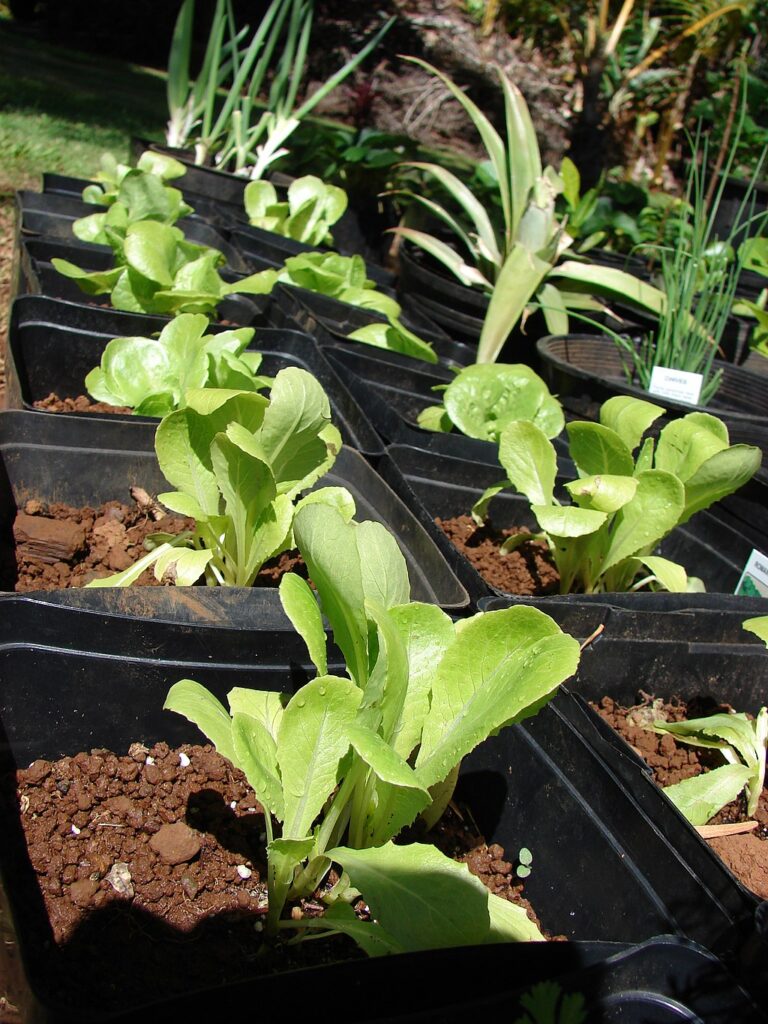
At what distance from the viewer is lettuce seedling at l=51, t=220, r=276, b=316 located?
1.72 meters

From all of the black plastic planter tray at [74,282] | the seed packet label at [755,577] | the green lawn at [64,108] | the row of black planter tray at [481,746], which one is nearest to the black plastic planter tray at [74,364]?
the row of black planter tray at [481,746]

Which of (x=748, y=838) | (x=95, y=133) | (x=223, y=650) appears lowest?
(x=95, y=133)

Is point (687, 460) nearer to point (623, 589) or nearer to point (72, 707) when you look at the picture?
point (623, 589)

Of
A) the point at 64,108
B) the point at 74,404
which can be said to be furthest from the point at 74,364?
the point at 64,108

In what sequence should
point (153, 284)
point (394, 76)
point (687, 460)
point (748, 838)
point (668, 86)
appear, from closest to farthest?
point (748, 838) → point (687, 460) → point (153, 284) → point (668, 86) → point (394, 76)

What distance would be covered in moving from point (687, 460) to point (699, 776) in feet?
1.50

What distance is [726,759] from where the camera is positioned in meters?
1.14

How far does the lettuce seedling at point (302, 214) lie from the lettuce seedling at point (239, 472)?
1.65 meters

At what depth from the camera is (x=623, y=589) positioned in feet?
4.61

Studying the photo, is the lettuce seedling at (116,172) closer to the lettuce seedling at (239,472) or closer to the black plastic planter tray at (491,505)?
the black plastic planter tray at (491,505)

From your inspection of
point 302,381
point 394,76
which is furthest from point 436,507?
point 394,76

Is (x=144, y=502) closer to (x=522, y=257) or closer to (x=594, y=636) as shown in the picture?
(x=594, y=636)

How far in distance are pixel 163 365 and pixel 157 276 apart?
0.36m

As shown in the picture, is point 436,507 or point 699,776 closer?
point 699,776
